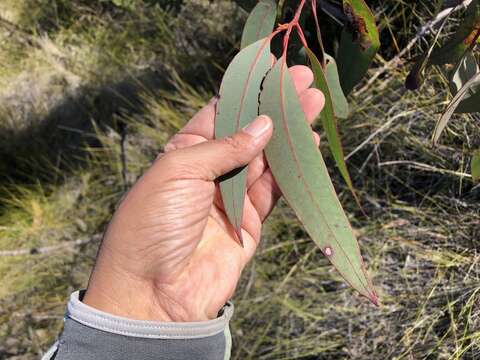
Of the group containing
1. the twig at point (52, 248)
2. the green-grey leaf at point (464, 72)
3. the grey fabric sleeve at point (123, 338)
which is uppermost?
the green-grey leaf at point (464, 72)

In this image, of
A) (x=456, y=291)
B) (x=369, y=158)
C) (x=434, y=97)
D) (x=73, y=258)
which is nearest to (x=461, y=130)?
(x=434, y=97)

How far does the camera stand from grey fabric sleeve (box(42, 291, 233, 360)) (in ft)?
3.56

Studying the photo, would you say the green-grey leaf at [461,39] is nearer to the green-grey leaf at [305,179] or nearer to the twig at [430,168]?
the green-grey leaf at [305,179]

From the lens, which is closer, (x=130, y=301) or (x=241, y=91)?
(x=241, y=91)

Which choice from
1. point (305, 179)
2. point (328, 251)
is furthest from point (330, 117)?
point (328, 251)

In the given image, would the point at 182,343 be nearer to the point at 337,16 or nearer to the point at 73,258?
the point at 337,16

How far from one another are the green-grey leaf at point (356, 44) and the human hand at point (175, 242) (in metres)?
0.08

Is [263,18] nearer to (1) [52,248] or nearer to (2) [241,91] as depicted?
(2) [241,91]

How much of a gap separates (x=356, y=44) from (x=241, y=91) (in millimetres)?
264

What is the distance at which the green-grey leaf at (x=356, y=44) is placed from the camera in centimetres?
96

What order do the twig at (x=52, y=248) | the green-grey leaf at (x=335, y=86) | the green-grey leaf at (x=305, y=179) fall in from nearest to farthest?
1. the green-grey leaf at (x=305, y=179)
2. the green-grey leaf at (x=335, y=86)
3. the twig at (x=52, y=248)

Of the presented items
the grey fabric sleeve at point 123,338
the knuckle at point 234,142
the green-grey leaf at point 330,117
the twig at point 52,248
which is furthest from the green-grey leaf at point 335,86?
the twig at point 52,248

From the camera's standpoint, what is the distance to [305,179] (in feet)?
3.04

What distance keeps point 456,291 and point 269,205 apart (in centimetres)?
65
